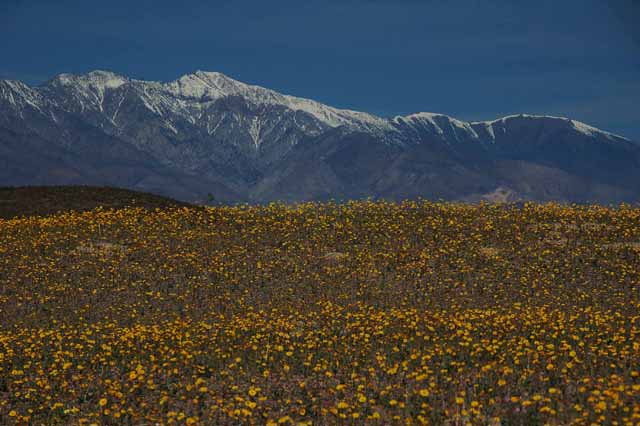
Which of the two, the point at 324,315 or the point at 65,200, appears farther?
the point at 65,200

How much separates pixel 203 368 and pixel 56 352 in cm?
326

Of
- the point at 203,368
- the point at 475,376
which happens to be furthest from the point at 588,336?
the point at 203,368

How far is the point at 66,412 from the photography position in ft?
38.2

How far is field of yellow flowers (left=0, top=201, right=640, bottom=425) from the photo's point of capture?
38.4ft

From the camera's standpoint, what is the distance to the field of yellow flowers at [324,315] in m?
11.7

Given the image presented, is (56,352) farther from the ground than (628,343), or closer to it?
closer to it

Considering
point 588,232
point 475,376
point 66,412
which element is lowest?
point 66,412

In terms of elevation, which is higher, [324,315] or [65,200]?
[65,200]

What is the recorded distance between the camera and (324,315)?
16609 mm

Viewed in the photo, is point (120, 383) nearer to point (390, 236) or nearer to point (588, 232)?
point (390, 236)

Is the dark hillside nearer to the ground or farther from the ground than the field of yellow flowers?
farther from the ground

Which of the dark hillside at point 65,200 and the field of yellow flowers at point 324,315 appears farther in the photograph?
the dark hillside at point 65,200

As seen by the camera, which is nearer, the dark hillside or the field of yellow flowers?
the field of yellow flowers

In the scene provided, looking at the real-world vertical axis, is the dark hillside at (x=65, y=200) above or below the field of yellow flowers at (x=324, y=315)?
above
